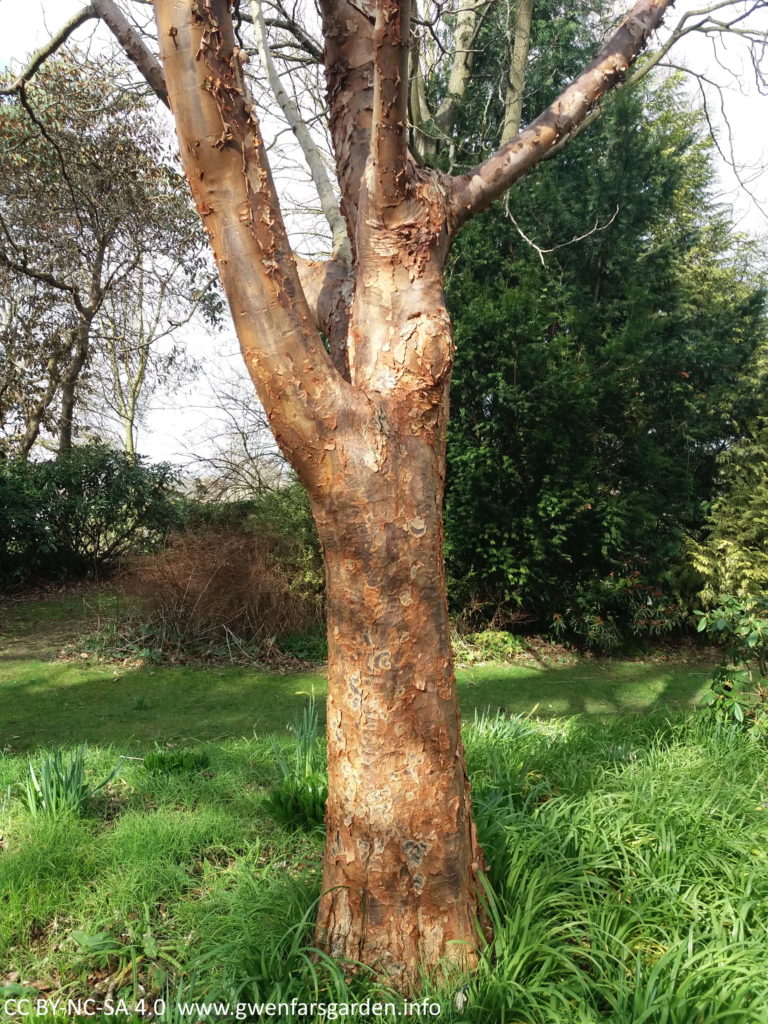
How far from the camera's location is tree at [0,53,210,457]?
10.3 metres

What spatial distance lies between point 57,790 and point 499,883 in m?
1.86

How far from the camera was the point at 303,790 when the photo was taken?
298 cm

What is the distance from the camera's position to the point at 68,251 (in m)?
Answer: 12.3

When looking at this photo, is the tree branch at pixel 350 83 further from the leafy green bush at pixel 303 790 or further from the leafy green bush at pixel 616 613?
the leafy green bush at pixel 616 613

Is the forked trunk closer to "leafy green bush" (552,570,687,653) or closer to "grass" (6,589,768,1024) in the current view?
"grass" (6,589,768,1024)

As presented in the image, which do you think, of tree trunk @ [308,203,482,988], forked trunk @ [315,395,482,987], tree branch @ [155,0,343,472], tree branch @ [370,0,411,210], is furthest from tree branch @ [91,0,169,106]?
forked trunk @ [315,395,482,987]

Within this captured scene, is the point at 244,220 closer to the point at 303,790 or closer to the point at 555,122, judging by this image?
the point at 555,122

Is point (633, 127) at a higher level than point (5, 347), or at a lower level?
higher

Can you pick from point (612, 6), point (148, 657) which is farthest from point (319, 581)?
point (612, 6)

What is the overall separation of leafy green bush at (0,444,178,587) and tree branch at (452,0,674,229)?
9.20 metres

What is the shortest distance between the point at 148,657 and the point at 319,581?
7.16ft

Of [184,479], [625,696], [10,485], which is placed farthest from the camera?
[184,479]

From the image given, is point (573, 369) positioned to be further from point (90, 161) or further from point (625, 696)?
point (90, 161)

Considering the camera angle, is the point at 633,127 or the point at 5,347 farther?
the point at 5,347
